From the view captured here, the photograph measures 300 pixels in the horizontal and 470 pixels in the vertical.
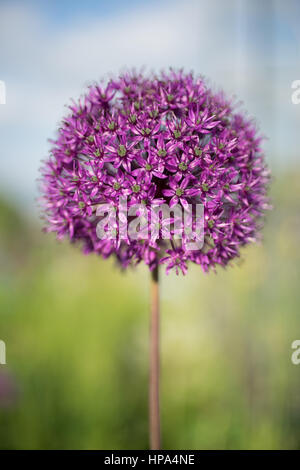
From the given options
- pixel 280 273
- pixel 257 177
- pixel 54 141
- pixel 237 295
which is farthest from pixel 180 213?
pixel 237 295

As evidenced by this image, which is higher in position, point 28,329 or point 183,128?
point 183,128

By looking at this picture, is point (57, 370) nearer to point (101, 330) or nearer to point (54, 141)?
point (101, 330)

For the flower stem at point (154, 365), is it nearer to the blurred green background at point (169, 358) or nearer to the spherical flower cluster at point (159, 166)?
the spherical flower cluster at point (159, 166)

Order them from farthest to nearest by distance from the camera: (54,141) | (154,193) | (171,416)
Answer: (171,416), (54,141), (154,193)

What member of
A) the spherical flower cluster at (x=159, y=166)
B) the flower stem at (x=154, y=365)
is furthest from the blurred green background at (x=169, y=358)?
the spherical flower cluster at (x=159, y=166)

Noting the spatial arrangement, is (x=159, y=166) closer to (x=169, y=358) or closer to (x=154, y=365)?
(x=154, y=365)
